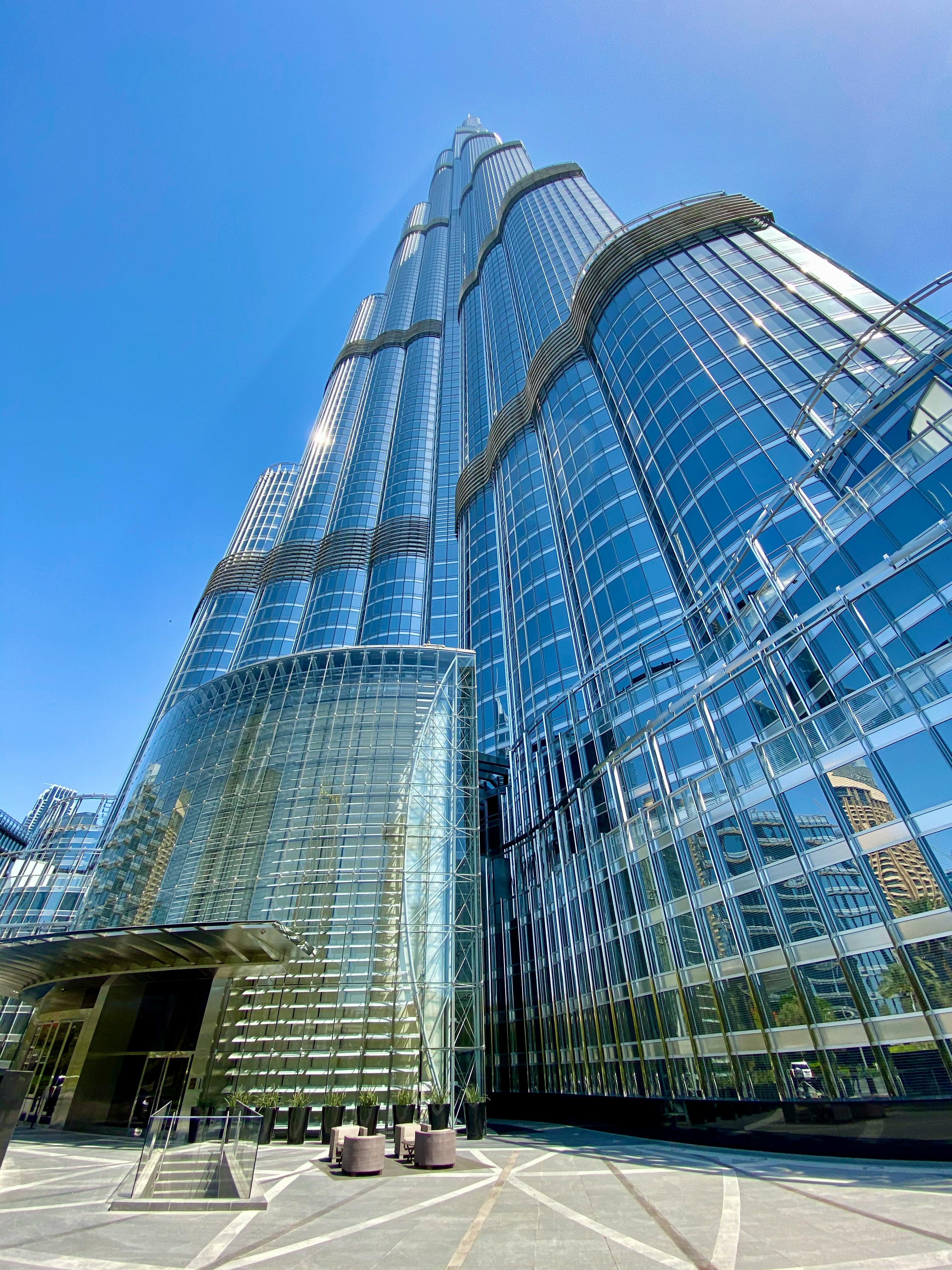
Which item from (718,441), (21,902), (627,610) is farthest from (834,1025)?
(21,902)

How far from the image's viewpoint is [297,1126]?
18.6 metres

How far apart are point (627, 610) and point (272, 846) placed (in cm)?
2198

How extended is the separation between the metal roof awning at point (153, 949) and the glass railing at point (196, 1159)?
9.72 meters

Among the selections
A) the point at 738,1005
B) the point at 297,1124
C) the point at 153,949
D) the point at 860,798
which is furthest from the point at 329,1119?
the point at 860,798

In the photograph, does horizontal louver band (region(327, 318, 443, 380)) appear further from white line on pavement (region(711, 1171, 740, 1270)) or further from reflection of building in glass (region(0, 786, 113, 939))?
white line on pavement (region(711, 1171, 740, 1270))

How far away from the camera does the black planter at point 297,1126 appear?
18.5 meters

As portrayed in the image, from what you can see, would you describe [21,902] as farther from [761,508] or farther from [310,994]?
[761,508]

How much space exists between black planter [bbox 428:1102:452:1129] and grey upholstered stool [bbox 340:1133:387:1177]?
2.12 meters

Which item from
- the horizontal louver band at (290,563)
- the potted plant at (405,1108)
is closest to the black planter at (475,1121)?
the potted plant at (405,1108)

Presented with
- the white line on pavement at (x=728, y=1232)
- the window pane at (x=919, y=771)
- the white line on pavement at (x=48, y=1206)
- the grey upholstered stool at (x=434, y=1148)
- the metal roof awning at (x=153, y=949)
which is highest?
the window pane at (x=919, y=771)

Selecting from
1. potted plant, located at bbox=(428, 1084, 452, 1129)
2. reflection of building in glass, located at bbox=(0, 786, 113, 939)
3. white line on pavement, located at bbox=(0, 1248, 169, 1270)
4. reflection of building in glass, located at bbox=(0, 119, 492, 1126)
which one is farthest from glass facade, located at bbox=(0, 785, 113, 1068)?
white line on pavement, located at bbox=(0, 1248, 169, 1270)

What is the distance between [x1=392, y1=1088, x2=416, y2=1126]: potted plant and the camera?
60.1ft

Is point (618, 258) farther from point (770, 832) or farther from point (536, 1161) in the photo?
point (536, 1161)

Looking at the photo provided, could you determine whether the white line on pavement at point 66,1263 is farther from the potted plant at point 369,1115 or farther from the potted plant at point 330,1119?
the potted plant at point 330,1119
